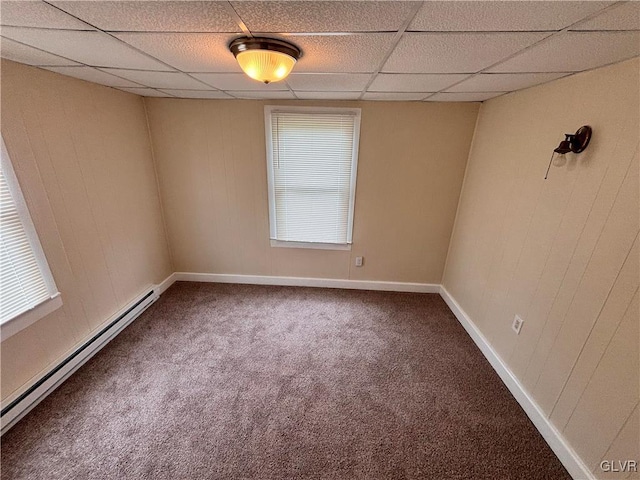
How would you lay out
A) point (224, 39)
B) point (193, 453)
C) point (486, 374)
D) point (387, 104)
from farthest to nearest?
1. point (387, 104)
2. point (486, 374)
3. point (193, 453)
4. point (224, 39)

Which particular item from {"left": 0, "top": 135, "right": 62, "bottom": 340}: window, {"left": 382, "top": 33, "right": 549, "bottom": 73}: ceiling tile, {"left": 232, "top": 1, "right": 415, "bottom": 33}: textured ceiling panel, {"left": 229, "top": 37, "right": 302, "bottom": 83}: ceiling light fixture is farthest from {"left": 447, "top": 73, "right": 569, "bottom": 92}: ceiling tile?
{"left": 0, "top": 135, "right": 62, "bottom": 340}: window

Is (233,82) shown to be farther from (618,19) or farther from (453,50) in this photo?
(618,19)

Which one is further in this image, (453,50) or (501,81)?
(501,81)

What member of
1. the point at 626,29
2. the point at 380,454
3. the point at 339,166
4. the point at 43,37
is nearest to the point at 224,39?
the point at 43,37

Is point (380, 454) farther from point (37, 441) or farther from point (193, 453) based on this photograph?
point (37, 441)

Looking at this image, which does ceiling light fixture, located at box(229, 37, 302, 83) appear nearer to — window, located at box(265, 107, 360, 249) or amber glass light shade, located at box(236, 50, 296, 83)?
amber glass light shade, located at box(236, 50, 296, 83)

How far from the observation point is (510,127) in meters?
2.06

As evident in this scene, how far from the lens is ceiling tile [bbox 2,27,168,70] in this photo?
112 centimetres

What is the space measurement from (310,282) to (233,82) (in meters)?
2.16

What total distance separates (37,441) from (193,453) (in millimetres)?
903

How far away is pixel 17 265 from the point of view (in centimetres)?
162

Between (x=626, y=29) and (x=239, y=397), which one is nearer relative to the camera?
(x=626, y=29)

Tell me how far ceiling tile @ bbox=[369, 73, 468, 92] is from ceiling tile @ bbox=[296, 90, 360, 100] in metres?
0.29

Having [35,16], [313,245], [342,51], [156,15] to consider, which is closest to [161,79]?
[35,16]
